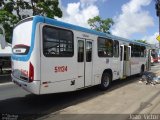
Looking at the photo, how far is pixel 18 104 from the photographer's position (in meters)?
9.27

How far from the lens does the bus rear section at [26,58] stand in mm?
8094

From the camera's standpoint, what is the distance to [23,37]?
28.5 feet

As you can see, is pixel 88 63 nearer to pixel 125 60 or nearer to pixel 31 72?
pixel 31 72

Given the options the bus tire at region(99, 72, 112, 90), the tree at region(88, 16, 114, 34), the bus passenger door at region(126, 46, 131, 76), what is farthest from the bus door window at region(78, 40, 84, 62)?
the tree at region(88, 16, 114, 34)

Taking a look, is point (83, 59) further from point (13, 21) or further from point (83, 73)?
point (13, 21)

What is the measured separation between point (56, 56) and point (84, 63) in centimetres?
189

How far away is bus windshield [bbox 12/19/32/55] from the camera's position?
27.5ft

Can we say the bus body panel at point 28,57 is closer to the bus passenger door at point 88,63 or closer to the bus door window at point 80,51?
the bus door window at point 80,51

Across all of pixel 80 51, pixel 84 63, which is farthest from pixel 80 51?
pixel 84 63

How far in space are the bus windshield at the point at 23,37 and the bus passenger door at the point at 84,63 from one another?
2.28 meters

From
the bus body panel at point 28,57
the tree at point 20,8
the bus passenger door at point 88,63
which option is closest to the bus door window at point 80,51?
the bus passenger door at point 88,63

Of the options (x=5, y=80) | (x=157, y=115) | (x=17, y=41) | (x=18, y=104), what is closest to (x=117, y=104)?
(x=157, y=115)

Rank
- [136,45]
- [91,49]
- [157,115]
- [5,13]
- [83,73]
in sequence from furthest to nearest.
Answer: [5,13], [136,45], [91,49], [83,73], [157,115]

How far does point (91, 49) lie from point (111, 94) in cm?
222
